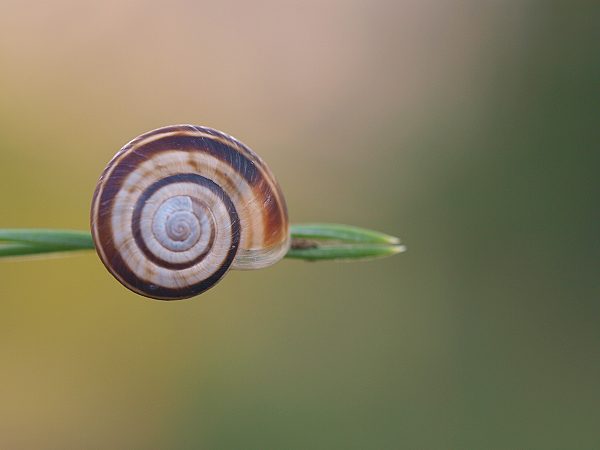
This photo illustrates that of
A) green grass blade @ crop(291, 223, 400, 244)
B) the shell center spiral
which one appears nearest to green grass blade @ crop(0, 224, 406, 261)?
green grass blade @ crop(291, 223, 400, 244)

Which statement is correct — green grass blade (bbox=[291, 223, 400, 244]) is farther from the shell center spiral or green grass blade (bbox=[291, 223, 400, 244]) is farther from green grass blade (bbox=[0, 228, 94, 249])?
green grass blade (bbox=[0, 228, 94, 249])

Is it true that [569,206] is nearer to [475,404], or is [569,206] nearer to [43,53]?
[475,404]

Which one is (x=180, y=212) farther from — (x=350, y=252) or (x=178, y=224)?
(x=350, y=252)

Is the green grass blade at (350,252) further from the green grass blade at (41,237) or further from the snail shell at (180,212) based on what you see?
the green grass blade at (41,237)

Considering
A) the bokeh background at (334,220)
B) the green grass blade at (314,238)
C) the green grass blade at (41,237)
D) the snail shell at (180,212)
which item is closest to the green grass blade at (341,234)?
the green grass blade at (314,238)

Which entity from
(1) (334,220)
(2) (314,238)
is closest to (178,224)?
(2) (314,238)

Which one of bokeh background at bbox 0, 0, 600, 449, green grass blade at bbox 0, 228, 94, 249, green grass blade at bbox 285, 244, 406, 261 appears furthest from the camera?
bokeh background at bbox 0, 0, 600, 449
